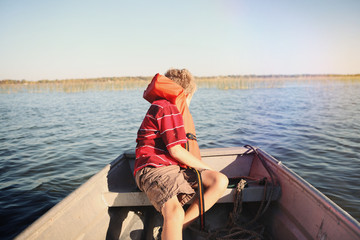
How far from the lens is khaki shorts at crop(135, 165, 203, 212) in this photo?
179cm

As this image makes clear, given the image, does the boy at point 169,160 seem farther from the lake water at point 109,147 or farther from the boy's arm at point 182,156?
the lake water at point 109,147

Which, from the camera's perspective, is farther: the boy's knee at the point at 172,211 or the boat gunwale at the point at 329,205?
the boy's knee at the point at 172,211

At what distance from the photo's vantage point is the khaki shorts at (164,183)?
5.88 feet

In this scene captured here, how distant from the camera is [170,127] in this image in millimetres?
1885

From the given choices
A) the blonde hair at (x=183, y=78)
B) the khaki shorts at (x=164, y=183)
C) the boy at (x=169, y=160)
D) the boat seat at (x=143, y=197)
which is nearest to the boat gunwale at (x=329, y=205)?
the boat seat at (x=143, y=197)

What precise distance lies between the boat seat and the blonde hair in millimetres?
1076

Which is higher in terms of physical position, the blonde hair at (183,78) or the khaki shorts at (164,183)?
the blonde hair at (183,78)

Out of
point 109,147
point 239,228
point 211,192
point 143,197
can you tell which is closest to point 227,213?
point 239,228

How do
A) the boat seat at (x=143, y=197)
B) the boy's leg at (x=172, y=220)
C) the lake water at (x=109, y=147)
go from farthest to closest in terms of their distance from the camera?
the lake water at (x=109, y=147), the boat seat at (x=143, y=197), the boy's leg at (x=172, y=220)

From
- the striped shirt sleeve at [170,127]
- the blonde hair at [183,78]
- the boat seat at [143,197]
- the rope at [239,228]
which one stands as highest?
the blonde hair at [183,78]

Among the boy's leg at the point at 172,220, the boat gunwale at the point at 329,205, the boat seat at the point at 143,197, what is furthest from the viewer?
the boat seat at the point at 143,197

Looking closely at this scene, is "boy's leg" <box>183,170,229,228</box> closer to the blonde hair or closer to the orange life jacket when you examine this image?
the orange life jacket

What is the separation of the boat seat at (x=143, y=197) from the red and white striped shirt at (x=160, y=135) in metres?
0.42

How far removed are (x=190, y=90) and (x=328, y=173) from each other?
391cm
